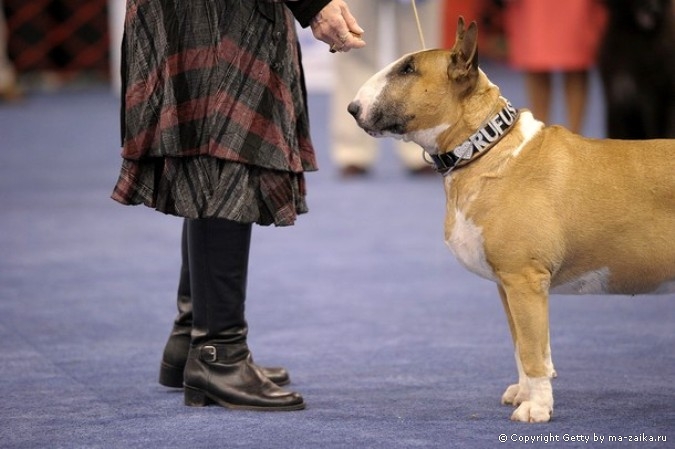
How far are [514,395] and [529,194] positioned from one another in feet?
1.99

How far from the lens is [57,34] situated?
43.1ft

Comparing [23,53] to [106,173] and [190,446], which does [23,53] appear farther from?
[190,446]

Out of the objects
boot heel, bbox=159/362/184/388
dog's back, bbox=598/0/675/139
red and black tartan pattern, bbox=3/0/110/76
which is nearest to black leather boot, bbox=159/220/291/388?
boot heel, bbox=159/362/184/388

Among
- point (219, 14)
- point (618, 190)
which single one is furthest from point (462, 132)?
point (219, 14)

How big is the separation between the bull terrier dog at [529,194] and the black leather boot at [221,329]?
504mm

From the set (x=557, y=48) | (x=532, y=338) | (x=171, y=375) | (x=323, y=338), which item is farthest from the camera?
(x=557, y=48)

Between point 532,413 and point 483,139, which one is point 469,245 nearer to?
point 483,139

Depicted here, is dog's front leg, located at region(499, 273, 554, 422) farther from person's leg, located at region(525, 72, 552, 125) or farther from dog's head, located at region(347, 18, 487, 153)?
person's leg, located at region(525, 72, 552, 125)

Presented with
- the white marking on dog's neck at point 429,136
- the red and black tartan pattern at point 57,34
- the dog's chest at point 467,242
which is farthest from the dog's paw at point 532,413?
the red and black tartan pattern at point 57,34

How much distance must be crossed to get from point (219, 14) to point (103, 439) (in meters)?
1.15

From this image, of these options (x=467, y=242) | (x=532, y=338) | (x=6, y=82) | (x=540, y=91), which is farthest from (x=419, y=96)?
(x=6, y=82)

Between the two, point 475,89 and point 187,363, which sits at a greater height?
point 475,89

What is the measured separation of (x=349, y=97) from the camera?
24.0 feet

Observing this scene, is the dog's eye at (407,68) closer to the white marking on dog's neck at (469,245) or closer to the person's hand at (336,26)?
the person's hand at (336,26)
